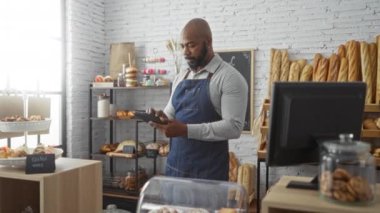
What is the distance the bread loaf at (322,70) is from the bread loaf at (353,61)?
20 centimetres

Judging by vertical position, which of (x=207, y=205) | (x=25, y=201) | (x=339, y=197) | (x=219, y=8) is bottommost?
(x=25, y=201)

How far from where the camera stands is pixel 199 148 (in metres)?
2.04

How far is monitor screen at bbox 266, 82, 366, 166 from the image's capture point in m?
1.26

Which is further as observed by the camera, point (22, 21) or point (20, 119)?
point (22, 21)

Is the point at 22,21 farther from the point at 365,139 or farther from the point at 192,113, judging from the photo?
the point at 365,139

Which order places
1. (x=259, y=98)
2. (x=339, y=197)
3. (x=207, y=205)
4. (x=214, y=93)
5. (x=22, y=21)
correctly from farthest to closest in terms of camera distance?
(x=259, y=98), (x=22, y=21), (x=214, y=93), (x=207, y=205), (x=339, y=197)

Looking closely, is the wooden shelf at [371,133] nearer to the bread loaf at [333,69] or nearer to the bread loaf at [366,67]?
the bread loaf at [366,67]

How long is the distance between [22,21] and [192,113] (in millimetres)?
2497

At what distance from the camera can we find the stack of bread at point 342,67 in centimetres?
323

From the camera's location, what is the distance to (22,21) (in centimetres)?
369

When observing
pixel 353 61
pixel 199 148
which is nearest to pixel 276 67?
pixel 353 61

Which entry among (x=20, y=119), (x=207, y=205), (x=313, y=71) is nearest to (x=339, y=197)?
(x=207, y=205)

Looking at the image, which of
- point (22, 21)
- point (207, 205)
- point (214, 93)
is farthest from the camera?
point (22, 21)

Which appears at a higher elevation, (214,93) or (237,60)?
(237,60)
